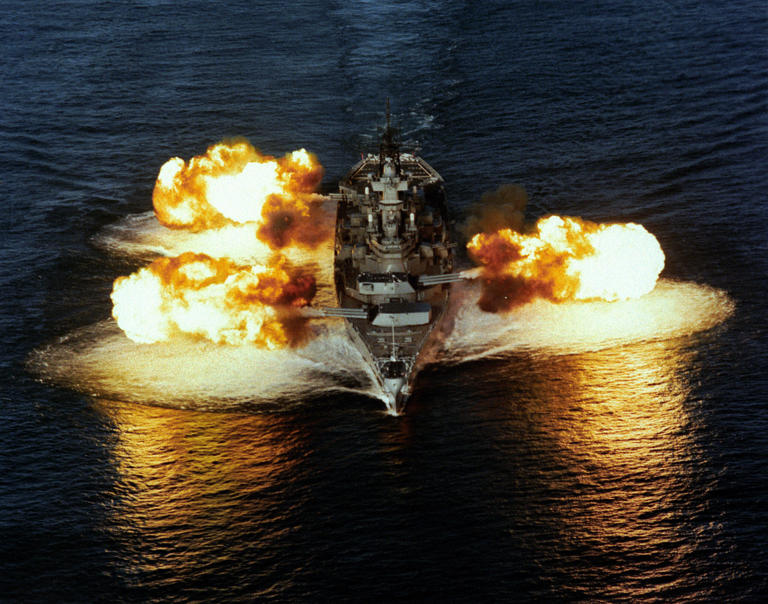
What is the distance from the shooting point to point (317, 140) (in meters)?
153

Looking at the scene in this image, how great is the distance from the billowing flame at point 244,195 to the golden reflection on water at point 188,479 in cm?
4083

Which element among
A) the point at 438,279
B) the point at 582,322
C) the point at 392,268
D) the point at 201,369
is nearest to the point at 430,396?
the point at 438,279

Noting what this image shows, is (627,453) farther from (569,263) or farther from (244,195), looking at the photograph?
(244,195)

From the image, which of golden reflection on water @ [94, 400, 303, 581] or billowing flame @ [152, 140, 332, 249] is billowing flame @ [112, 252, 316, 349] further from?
billowing flame @ [152, 140, 332, 249]

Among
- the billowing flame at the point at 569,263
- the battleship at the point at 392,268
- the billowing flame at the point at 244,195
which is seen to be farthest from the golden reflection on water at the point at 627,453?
the billowing flame at the point at 244,195

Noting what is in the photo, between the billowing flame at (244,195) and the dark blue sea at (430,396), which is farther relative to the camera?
the billowing flame at (244,195)

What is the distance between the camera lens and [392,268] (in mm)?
102062

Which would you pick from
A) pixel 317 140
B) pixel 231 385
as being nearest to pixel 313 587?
pixel 231 385

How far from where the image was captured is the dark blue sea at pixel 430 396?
70.9 metres

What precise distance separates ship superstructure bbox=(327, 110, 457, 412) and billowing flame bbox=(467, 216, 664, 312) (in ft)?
19.9

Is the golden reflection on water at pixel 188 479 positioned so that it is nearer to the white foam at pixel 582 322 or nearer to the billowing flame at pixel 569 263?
the white foam at pixel 582 322

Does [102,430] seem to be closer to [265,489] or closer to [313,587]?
[265,489]

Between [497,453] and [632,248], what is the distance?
1373 inches

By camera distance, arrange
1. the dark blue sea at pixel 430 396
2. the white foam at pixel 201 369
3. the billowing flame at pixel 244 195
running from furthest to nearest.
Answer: the billowing flame at pixel 244 195 → the white foam at pixel 201 369 → the dark blue sea at pixel 430 396
